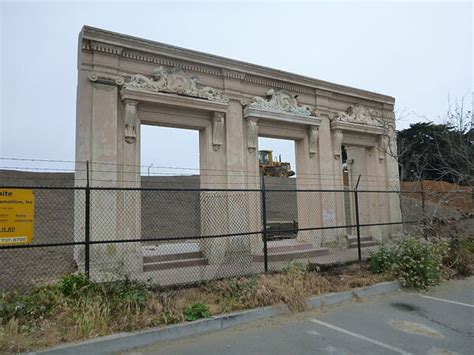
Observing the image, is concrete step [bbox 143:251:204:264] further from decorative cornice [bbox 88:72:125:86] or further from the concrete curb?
decorative cornice [bbox 88:72:125:86]

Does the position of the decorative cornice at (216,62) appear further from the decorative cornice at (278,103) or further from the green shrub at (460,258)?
the green shrub at (460,258)

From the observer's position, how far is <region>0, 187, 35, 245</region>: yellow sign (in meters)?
5.09

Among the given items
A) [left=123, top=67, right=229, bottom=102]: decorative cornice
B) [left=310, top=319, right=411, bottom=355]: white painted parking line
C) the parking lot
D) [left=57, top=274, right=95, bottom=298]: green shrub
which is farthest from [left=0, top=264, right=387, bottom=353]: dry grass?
[left=123, top=67, right=229, bottom=102]: decorative cornice

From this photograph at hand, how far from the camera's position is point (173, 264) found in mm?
8461

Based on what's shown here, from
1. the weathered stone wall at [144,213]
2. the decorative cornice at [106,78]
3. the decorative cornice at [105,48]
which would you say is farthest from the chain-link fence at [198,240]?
the decorative cornice at [105,48]

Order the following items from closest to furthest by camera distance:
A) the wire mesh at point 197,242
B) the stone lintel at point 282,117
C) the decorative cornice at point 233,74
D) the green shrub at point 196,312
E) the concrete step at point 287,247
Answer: the green shrub at point 196,312
the wire mesh at point 197,242
the decorative cornice at point 233,74
the stone lintel at point 282,117
the concrete step at point 287,247

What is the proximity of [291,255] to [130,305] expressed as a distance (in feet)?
19.4

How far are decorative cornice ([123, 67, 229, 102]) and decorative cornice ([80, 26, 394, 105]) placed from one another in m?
0.45

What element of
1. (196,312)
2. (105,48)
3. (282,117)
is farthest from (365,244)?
(105,48)

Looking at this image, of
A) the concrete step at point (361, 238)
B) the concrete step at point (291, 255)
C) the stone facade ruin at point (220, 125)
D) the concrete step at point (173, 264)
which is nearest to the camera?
the stone facade ruin at point (220, 125)

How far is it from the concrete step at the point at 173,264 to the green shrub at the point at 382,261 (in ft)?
13.6

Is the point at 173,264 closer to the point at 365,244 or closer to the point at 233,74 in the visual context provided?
the point at 233,74

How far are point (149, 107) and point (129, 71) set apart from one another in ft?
3.22

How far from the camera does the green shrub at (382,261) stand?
7.60m
